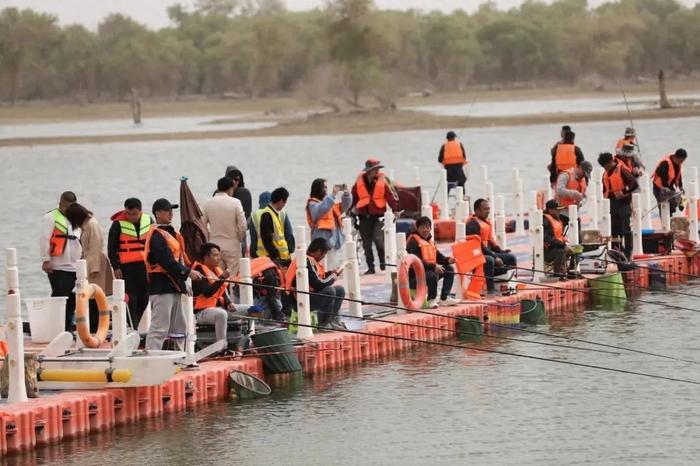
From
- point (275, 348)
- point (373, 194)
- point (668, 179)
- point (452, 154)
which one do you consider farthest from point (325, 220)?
point (452, 154)

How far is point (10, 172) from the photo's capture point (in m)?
76.9

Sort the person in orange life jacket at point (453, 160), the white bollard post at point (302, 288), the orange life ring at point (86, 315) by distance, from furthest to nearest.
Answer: the person in orange life jacket at point (453, 160), the white bollard post at point (302, 288), the orange life ring at point (86, 315)

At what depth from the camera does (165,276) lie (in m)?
16.6

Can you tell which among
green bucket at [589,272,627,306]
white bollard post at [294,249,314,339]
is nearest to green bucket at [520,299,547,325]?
green bucket at [589,272,627,306]

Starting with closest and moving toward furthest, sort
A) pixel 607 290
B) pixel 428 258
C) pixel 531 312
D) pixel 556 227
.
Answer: pixel 428 258 → pixel 531 312 → pixel 556 227 → pixel 607 290

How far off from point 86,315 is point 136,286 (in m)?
1.12

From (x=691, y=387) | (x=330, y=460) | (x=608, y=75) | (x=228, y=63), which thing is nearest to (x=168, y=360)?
(x=330, y=460)

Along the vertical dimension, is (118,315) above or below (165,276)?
below

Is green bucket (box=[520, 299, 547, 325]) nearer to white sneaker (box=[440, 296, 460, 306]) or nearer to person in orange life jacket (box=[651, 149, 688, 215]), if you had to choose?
white sneaker (box=[440, 296, 460, 306])

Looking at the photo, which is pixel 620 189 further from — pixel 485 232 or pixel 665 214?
pixel 485 232

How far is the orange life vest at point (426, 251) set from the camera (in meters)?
20.3

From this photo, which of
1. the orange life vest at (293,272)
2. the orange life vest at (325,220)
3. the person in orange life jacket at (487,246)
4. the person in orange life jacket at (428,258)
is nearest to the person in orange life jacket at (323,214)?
the orange life vest at (325,220)

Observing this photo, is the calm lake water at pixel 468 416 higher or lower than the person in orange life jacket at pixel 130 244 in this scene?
lower

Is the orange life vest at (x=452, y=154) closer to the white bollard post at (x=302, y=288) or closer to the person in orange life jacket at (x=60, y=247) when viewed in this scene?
the white bollard post at (x=302, y=288)
